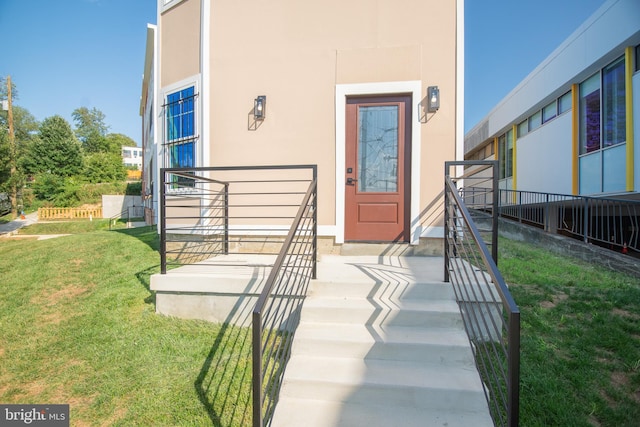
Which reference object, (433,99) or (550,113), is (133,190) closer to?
(433,99)

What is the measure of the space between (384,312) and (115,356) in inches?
89.1

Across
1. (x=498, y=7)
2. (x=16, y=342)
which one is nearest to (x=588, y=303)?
(x=16, y=342)

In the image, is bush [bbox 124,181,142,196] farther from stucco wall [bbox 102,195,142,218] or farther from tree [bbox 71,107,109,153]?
tree [bbox 71,107,109,153]

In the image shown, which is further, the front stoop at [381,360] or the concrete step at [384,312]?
the concrete step at [384,312]

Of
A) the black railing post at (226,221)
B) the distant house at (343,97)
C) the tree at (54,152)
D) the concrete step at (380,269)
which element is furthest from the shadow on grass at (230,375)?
the tree at (54,152)

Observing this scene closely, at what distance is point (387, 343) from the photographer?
7.15 feet

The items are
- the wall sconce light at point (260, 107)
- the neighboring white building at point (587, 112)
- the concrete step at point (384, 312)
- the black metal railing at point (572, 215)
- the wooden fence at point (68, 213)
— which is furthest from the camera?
the wooden fence at point (68, 213)

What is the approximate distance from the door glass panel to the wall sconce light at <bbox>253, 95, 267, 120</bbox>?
1359 mm

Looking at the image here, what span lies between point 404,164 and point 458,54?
1.55 meters

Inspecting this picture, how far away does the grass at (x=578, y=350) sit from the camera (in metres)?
1.88

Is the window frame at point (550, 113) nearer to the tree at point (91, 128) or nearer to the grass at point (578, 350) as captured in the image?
the grass at point (578, 350)

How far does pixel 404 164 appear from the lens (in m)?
4.09

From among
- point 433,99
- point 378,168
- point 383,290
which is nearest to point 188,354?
point 383,290

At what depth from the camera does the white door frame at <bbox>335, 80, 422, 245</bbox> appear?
13.1 feet
